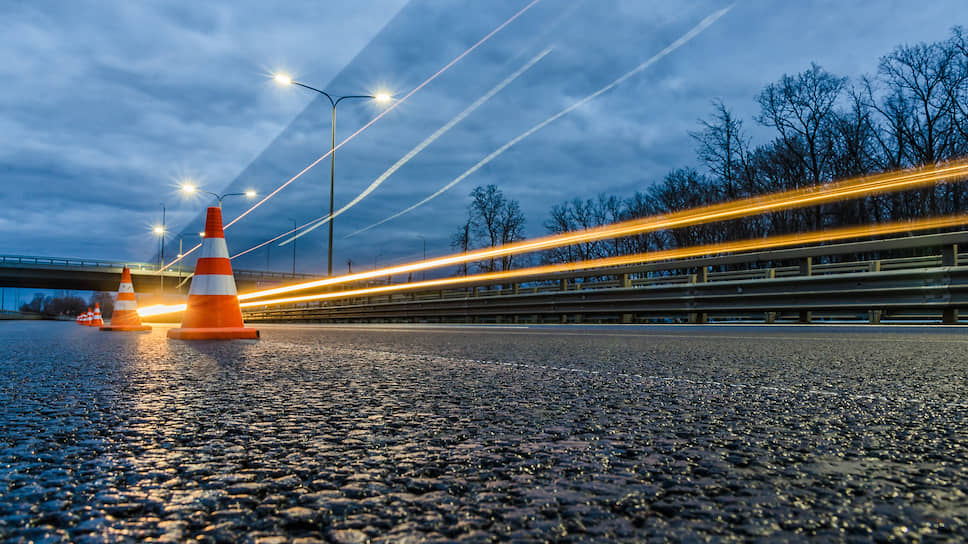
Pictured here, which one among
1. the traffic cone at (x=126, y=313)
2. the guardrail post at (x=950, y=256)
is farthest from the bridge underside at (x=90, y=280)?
the guardrail post at (x=950, y=256)

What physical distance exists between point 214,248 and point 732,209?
40.3 metres

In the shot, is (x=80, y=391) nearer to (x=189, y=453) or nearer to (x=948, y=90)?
(x=189, y=453)

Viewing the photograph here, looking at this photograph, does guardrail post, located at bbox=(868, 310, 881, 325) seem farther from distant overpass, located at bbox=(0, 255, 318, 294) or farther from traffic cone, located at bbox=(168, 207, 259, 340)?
distant overpass, located at bbox=(0, 255, 318, 294)

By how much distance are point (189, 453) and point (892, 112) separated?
43.8m

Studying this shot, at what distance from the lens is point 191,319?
10117mm

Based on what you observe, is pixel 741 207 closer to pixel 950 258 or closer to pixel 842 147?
pixel 842 147

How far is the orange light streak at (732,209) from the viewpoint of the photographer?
695 inches

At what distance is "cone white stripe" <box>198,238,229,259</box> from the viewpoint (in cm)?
1022

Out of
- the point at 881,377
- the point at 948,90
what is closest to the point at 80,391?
the point at 881,377

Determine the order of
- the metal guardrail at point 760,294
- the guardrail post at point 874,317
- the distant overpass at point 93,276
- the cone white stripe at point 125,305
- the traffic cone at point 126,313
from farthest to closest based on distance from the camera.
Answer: the distant overpass at point 93,276 < the cone white stripe at point 125,305 < the traffic cone at point 126,313 < the guardrail post at point 874,317 < the metal guardrail at point 760,294

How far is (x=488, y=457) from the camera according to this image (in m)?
2.05

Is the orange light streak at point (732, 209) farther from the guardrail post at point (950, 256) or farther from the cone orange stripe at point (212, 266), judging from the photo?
the cone orange stripe at point (212, 266)

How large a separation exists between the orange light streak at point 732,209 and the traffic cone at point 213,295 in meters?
8.03

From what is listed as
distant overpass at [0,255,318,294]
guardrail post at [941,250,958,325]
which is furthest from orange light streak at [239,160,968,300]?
distant overpass at [0,255,318,294]
